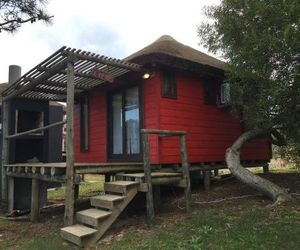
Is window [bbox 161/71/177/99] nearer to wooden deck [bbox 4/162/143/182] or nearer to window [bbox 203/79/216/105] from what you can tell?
window [bbox 203/79/216/105]

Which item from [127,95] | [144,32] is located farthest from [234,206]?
[144,32]

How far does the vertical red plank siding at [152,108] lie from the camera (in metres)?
8.66

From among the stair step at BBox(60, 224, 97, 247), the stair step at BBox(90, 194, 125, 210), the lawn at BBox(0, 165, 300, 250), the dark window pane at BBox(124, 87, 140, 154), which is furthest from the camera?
the dark window pane at BBox(124, 87, 140, 154)

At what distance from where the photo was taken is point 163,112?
28.6ft

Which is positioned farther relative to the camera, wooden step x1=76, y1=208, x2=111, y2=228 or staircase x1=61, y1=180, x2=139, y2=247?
wooden step x1=76, y1=208, x2=111, y2=228

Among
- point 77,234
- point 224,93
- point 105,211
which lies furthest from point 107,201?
point 224,93

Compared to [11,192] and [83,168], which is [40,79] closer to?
[83,168]

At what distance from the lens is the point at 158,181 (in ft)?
24.0

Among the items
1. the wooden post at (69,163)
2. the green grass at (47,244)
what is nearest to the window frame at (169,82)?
the wooden post at (69,163)

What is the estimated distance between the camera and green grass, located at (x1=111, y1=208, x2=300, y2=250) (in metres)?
5.29

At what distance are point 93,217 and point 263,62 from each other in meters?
4.10

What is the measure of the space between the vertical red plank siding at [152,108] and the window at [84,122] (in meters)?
2.97

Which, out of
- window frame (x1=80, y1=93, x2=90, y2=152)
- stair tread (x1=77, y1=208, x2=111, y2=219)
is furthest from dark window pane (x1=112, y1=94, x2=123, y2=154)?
stair tread (x1=77, y1=208, x2=111, y2=219)

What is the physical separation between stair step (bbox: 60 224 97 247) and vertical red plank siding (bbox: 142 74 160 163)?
2809 mm
